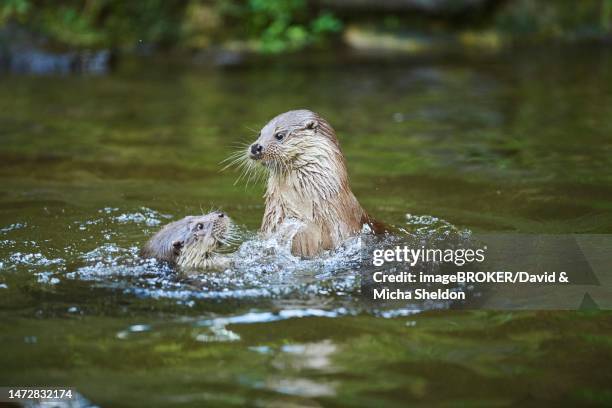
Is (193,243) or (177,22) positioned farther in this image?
(177,22)

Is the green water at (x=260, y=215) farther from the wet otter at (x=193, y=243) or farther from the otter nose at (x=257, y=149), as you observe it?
the otter nose at (x=257, y=149)

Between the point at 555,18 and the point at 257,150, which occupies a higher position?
the point at 555,18

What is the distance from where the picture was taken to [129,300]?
10.2 ft

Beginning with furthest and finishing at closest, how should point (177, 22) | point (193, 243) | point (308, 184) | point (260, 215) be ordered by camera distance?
point (177, 22), point (260, 215), point (308, 184), point (193, 243)

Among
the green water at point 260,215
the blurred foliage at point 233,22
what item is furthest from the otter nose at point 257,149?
the blurred foliage at point 233,22

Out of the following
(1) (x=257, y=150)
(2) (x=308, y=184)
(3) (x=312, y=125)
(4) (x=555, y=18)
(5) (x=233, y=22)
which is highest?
(5) (x=233, y=22)

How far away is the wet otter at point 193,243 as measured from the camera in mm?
3562

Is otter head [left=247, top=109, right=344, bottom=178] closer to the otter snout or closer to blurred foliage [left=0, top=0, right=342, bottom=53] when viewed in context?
the otter snout

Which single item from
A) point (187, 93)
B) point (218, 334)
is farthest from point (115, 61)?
point (218, 334)

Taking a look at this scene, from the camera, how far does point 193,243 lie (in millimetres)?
3619

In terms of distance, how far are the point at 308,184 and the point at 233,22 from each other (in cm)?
839

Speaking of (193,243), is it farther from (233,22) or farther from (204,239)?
(233,22)

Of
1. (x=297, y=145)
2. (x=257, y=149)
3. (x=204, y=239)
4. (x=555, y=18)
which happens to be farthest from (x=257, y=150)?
(x=555, y=18)

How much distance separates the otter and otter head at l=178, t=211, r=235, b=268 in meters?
0.19
